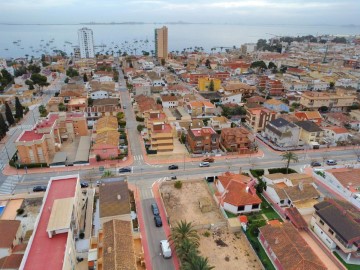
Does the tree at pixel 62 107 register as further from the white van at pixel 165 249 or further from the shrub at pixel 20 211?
the white van at pixel 165 249

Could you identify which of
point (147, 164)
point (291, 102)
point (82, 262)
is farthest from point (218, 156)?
point (291, 102)

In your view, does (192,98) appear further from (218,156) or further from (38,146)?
(38,146)

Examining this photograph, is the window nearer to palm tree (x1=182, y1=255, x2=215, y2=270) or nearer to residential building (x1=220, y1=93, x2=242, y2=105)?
palm tree (x1=182, y1=255, x2=215, y2=270)

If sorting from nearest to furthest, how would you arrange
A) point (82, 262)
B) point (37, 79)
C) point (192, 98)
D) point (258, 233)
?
point (82, 262) < point (258, 233) < point (192, 98) < point (37, 79)

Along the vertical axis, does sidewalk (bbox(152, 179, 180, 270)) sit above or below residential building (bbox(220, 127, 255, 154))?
below

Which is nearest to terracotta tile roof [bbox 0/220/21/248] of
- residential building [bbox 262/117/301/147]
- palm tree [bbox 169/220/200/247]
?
palm tree [bbox 169/220/200/247]

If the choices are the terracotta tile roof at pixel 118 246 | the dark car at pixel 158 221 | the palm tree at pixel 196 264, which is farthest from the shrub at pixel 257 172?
the terracotta tile roof at pixel 118 246
